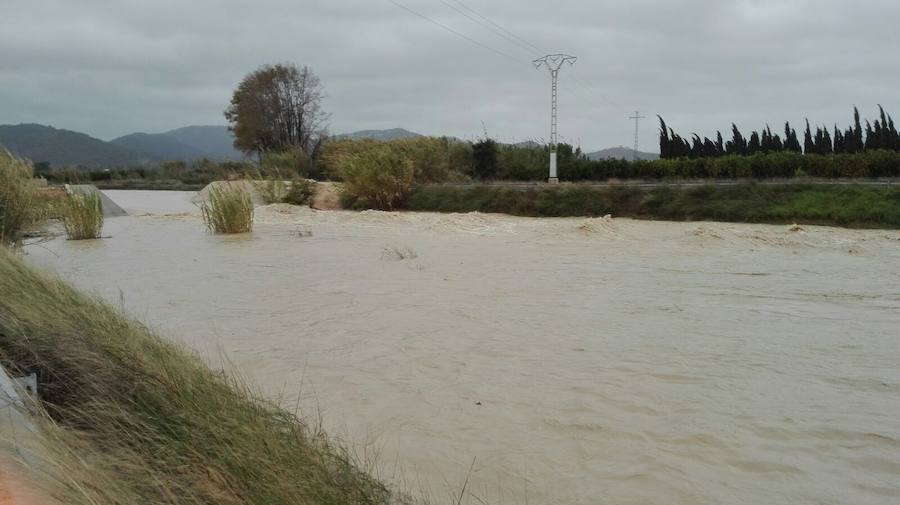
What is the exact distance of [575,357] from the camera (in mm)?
5984

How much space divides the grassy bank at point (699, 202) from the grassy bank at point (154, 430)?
15698mm

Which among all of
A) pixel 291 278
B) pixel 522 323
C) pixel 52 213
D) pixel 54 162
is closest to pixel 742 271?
pixel 522 323

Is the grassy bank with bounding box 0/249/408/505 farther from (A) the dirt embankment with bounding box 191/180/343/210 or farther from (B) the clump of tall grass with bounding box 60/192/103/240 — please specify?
(A) the dirt embankment with bounding box 191/180/343/210

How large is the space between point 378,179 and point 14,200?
42.9 feet

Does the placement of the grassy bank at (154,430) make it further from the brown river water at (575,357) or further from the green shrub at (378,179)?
the green shrub at (378,179)

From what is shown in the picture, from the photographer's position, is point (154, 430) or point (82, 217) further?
point (82, 217)

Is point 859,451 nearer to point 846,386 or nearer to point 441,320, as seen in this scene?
A: point 846,386

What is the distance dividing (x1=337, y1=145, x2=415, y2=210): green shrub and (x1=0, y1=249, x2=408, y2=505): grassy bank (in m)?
19.8

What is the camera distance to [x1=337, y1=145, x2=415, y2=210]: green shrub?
2481 cm

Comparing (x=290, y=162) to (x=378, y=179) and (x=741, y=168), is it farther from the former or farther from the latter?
(x=741, y=168)

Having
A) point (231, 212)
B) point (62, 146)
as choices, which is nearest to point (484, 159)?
point (231, 212)

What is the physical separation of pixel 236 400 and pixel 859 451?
3.35 m

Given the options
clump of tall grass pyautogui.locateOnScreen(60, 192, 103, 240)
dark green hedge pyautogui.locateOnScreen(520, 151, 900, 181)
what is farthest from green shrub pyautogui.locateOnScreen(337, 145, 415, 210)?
clump of tall grass pyautogui.locateOnScreen(60, 192, 103, 240)

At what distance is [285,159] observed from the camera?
35844 mm
